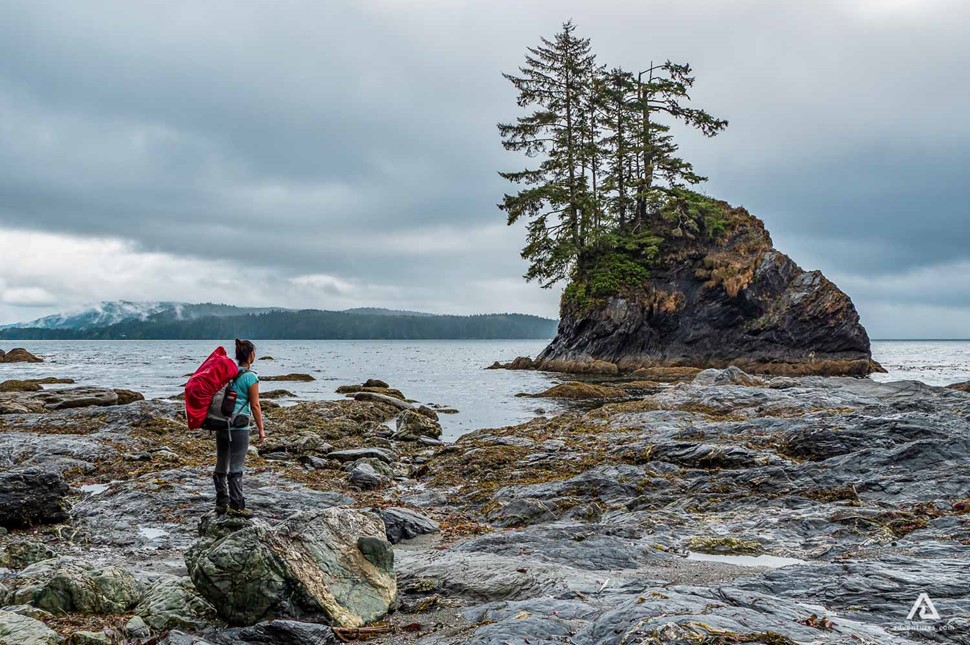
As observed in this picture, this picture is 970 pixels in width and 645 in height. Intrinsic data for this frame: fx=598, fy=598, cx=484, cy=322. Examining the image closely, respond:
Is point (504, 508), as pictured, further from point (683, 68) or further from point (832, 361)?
point (683, 68)

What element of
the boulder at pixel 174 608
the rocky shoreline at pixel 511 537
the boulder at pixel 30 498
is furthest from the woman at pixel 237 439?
the boulder at pixel 174 608

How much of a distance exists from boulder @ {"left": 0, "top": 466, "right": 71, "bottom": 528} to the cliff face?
41485 mm

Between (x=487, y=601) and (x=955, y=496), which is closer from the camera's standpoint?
(x=487, y=601)

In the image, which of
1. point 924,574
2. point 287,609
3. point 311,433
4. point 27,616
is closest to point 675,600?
point 924,574

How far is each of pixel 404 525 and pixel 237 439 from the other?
2480 mm

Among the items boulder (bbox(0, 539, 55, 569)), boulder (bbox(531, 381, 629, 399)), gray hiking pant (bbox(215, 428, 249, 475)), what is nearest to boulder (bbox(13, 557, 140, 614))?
boulder (bbox(0, 539, 55, 569))

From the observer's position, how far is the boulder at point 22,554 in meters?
6.09

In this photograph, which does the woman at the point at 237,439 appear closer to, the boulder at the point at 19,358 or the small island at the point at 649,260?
the small island at the point at 649,260

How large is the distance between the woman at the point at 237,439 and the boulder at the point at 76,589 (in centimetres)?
254

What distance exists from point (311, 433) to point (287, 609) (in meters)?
12.0

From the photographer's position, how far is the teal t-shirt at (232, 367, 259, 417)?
781 centimetres

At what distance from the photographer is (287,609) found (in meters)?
4.83

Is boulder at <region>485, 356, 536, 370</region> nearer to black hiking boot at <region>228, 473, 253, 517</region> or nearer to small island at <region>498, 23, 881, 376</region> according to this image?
small island at <region>498, 23, 881, 376</region>

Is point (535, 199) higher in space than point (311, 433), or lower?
higher
